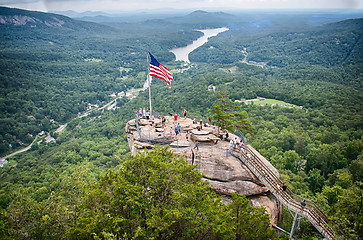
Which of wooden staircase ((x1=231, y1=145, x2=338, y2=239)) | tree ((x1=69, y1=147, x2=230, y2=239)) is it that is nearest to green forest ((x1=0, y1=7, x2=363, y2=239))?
tree ((x1=69, y1=147, x2=230, y2=239))

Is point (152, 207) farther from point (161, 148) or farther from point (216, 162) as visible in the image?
point (216, 162)

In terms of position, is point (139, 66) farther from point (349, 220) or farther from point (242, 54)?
point (349, 220)

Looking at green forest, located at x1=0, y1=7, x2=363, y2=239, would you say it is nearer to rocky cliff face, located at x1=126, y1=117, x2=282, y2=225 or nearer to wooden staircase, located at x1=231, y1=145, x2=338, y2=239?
wooden staircase, located at x1=231, y1=145, x2=338, y2=239

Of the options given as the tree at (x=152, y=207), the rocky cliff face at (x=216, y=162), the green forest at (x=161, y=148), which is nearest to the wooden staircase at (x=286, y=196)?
the rocky cliff face at (x=216, y=162)

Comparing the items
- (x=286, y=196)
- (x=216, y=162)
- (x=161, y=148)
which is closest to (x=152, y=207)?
(x=161, y=148)

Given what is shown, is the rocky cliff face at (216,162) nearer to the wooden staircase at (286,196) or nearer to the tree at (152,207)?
the wooden staircase at (286,196)
